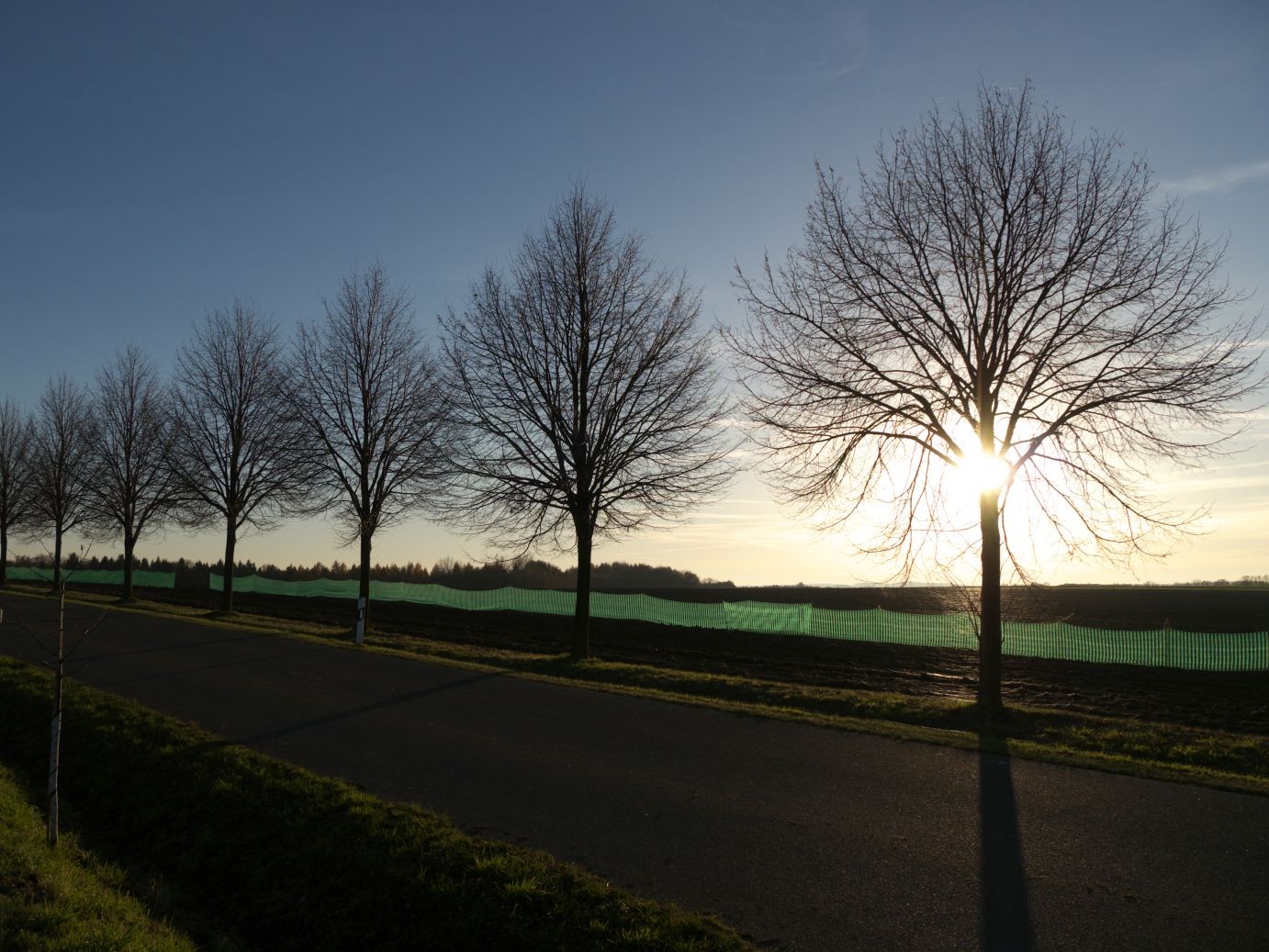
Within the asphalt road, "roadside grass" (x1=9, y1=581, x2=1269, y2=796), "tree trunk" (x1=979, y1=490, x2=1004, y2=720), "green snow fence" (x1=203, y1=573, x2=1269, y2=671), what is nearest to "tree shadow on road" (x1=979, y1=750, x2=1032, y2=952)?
the asphalt road

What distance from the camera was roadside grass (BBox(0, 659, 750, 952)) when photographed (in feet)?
16.9

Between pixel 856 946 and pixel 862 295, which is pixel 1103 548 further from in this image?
pixel 856 946

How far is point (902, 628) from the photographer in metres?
30.5

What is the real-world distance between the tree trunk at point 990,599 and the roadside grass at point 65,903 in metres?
10.1

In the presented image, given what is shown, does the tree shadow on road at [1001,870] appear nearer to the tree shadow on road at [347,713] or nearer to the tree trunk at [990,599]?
the tree trunk at [990,599]

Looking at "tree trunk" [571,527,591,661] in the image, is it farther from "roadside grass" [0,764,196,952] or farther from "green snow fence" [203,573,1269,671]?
"roadside grass" [0,764,196,952]

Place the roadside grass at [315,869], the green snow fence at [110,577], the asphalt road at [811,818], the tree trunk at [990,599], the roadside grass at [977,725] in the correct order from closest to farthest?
the asphalt road at [811,818] → the roadside grass at [315,869] → the roadside grass at [977,725] → the tree trunk at [990,599] → the green snow fence at [110,577]

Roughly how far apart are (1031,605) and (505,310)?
29.7 m

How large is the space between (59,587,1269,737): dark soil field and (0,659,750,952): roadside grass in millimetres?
11126

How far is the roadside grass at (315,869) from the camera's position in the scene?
5141mm

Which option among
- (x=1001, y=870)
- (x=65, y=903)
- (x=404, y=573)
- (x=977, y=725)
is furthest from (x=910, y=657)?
(x=404, y=573)

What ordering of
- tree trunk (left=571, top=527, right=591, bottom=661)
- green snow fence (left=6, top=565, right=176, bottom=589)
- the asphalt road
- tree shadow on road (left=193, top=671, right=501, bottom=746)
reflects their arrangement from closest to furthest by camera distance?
the asphalt road → tree shadow on road (left=193, top=671, right=501, bottom=746) → tree trunk (left=571, top=527, right=591, bottom=661) → green snow fence (left=6, top=565, right=176, bottom=589)

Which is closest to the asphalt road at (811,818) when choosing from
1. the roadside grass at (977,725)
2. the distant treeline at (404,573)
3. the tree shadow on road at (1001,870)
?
the tree shadow on road at (1001,870)

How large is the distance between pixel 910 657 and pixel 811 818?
20063mm
